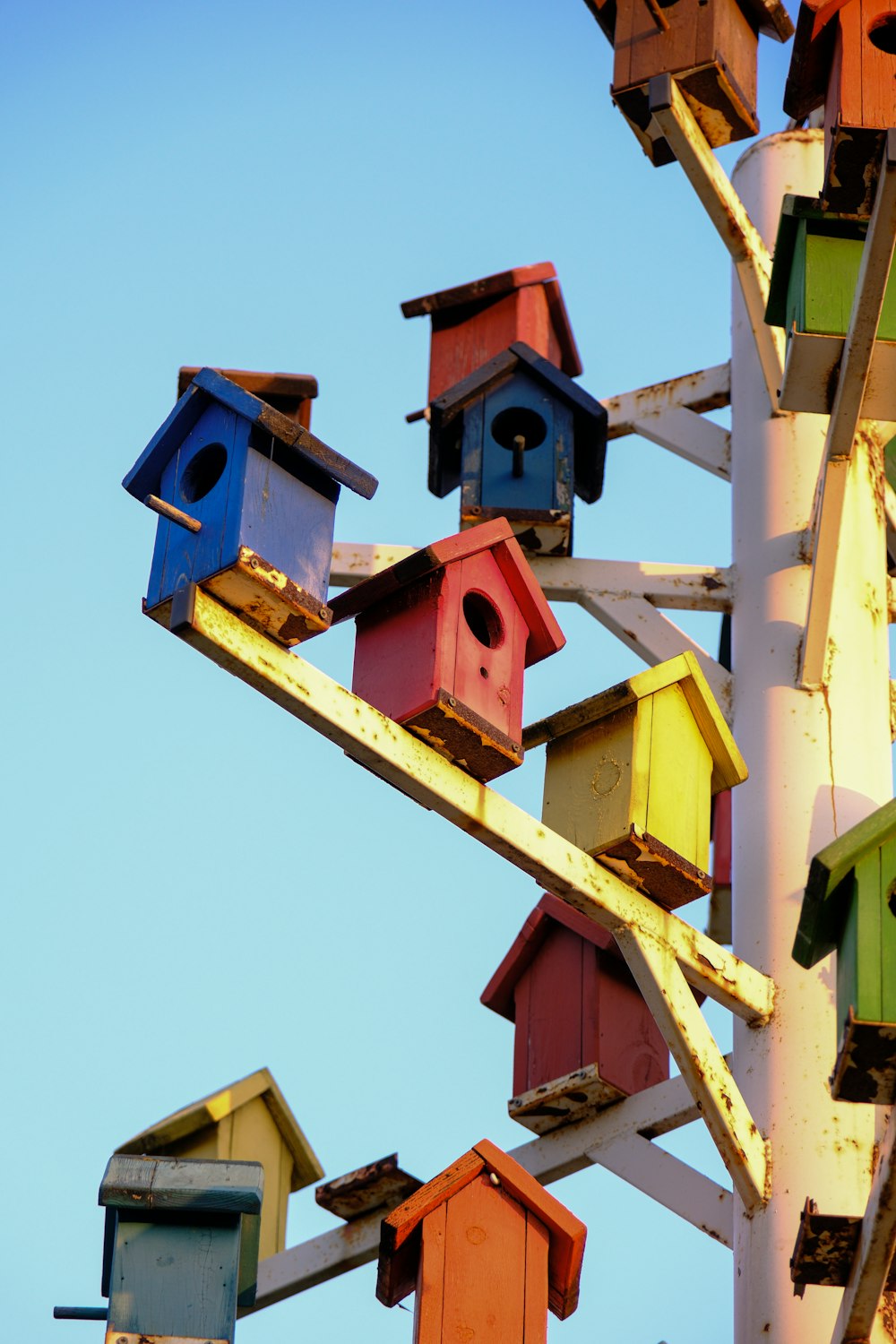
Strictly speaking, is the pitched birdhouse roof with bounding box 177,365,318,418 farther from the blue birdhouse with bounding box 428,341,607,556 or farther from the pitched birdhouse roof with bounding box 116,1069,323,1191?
the pitched birdhouse roof with bounding box 116,1069,323,1191

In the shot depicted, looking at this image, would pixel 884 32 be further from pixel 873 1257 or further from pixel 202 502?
pixel 873 1257

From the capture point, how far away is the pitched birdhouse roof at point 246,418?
5020 mm

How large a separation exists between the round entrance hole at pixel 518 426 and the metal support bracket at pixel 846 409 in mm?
1555

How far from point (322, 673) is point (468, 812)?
1.69ft

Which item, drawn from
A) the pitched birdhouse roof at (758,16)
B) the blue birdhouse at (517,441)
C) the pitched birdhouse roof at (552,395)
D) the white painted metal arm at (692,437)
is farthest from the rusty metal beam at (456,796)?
the pitched birdhouse roof at (758,16)

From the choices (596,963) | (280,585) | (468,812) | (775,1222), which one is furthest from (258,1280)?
(280,585)

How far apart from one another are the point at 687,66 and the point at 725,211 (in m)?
0.49

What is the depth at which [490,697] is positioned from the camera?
5359 mm

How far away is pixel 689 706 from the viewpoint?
235 inches

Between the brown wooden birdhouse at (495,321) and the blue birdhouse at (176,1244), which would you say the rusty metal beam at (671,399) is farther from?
the blue birdhouse at (176,1244)

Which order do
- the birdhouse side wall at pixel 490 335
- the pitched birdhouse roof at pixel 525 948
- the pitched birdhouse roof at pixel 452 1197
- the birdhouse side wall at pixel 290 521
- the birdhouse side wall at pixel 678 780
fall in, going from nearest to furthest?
the birdhouse side wall at pixel 290 521 → the pitched birdhouse roof at pixel 452 1197 → the birdhouse side wall at pixel 678 780 → the pitched birdhouse roof at pixel 525 948 → the birdhouse side wall at pixel 490 335

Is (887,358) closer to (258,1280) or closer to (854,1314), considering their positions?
(854,1314)

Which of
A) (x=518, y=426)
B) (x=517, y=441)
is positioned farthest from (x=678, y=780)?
(x=518, y=426)

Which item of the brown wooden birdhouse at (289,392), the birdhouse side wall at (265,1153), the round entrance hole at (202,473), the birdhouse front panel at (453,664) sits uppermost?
the brown wooden birdhouse at (289,392)
